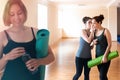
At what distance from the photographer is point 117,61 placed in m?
8.49

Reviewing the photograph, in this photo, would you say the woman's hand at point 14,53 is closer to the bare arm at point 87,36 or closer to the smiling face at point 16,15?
the smiling face at point 16,15

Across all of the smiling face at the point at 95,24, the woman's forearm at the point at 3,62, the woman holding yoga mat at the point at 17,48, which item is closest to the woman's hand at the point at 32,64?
the woman holding yoga mat at the point at 17,48

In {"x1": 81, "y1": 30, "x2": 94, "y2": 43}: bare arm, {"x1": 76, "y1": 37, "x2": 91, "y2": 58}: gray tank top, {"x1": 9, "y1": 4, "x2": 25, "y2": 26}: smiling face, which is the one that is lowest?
{"x1": 76, "y1": 37, "x2": 91, "y2": 58}: gray tank top

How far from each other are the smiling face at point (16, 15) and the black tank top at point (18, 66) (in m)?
0.11

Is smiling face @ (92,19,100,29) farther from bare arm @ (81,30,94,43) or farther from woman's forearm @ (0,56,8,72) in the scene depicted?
woman's forearm @ (0,56,8,72)

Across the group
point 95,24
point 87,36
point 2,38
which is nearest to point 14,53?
point 2,38

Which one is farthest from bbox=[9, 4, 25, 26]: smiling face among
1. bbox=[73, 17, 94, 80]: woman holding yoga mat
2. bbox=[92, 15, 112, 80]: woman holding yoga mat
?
bbox=[73, 17, 94, 80]: woman holding yoga mat

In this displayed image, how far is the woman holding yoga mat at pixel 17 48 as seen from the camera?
1672 millimetres

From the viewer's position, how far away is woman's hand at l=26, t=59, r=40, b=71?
5.56 feet

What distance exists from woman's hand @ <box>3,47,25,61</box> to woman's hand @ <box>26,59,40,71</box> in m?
0.09

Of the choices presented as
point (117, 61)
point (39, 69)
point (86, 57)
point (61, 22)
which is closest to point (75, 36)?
point (61, 22)

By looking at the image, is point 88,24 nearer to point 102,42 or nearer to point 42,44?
point 102,42

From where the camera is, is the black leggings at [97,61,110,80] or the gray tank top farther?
the gray tank top

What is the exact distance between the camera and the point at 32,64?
1.70 metres
